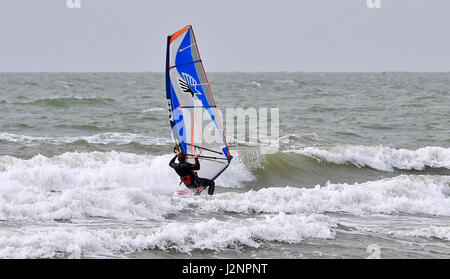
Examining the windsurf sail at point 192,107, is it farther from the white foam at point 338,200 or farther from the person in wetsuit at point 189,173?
the white foam at point 338,200

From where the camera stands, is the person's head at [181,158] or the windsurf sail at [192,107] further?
the person's head at [181,158]

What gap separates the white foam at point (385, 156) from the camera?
1513 centimetres

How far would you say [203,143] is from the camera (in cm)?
1031

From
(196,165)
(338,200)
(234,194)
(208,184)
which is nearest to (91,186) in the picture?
(208,184)

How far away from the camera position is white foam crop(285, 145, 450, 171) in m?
15.1

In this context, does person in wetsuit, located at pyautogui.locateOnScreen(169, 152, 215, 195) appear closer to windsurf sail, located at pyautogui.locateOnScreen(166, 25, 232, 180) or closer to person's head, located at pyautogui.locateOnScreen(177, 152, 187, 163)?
person's head, located at pyautogui.locateOnScreen(177, 152, 187, 163)

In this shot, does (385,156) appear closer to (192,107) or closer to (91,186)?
(192,107)

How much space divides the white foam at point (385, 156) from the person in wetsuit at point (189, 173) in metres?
5.99
